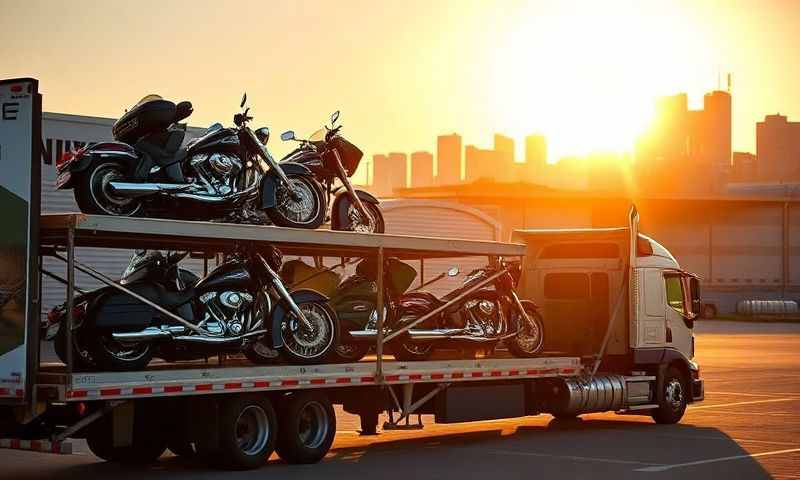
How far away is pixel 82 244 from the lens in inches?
558

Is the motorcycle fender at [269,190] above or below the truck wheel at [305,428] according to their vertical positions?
above

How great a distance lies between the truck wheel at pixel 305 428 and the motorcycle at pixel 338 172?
2.53 m

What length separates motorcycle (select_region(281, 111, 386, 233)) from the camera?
55.1 ft

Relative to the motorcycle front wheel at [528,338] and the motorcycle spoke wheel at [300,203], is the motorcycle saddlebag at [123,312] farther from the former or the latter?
the motorcycle front wheel at [528,338]

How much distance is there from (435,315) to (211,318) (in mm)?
Answer: 4029

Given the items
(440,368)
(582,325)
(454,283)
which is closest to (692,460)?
(440,368)

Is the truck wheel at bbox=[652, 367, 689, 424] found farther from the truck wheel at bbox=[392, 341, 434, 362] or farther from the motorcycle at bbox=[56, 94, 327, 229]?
the motorcycle at bbox=[56, 94, 327, 229]

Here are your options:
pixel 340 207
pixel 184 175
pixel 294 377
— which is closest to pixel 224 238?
pixel 184 175

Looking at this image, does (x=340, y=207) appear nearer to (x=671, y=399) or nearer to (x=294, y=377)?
(x=294, y=377)

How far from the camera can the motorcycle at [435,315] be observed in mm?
16422

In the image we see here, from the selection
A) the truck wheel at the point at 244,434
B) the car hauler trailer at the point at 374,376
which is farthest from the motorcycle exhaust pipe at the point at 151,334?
the truck wheel at the point at 244,434

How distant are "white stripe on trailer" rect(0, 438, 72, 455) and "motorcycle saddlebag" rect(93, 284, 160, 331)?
51.2 inches

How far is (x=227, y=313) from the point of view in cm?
1459

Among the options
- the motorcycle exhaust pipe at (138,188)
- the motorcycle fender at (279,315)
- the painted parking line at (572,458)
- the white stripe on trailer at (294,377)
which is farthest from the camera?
the painted parking line at (572,458)
